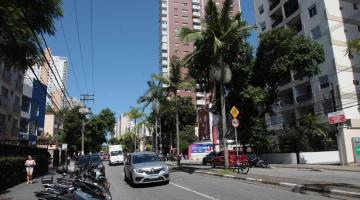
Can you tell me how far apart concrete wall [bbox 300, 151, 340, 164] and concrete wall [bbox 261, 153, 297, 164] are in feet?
2.85

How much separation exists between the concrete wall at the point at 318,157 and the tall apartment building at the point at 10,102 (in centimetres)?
3054

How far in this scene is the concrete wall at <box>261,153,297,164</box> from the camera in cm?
3594

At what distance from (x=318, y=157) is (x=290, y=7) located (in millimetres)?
23836

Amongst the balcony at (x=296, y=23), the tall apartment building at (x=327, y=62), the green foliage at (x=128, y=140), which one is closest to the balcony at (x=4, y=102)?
the tall apartment building at (x=327, y=62)

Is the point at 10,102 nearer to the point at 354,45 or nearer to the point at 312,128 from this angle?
the point at 312,128

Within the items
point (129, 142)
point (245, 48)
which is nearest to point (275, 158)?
point (245, 48)

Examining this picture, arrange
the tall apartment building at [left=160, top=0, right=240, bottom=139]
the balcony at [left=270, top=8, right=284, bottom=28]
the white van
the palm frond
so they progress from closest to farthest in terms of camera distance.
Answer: the palm frond, the white van, the balcony at [left=270, top=8, right=284, bottom=28], the tall apartment building at [left=160, top=0, right=240, bottom=139]

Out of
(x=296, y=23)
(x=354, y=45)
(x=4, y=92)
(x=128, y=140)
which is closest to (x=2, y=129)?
(x=4, y=92)

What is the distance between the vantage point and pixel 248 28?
24625mm

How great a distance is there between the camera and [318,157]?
120 ft

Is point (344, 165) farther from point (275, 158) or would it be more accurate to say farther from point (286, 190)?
point (286, 190)

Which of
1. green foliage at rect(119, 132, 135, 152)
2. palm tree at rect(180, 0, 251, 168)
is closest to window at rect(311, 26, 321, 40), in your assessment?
palm tree at rect(180, 0, 251, 168)

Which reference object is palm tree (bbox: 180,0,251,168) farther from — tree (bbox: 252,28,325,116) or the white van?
the white van

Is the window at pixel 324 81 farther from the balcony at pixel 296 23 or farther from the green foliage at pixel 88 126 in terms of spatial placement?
the green foliage at pixel 88 126
